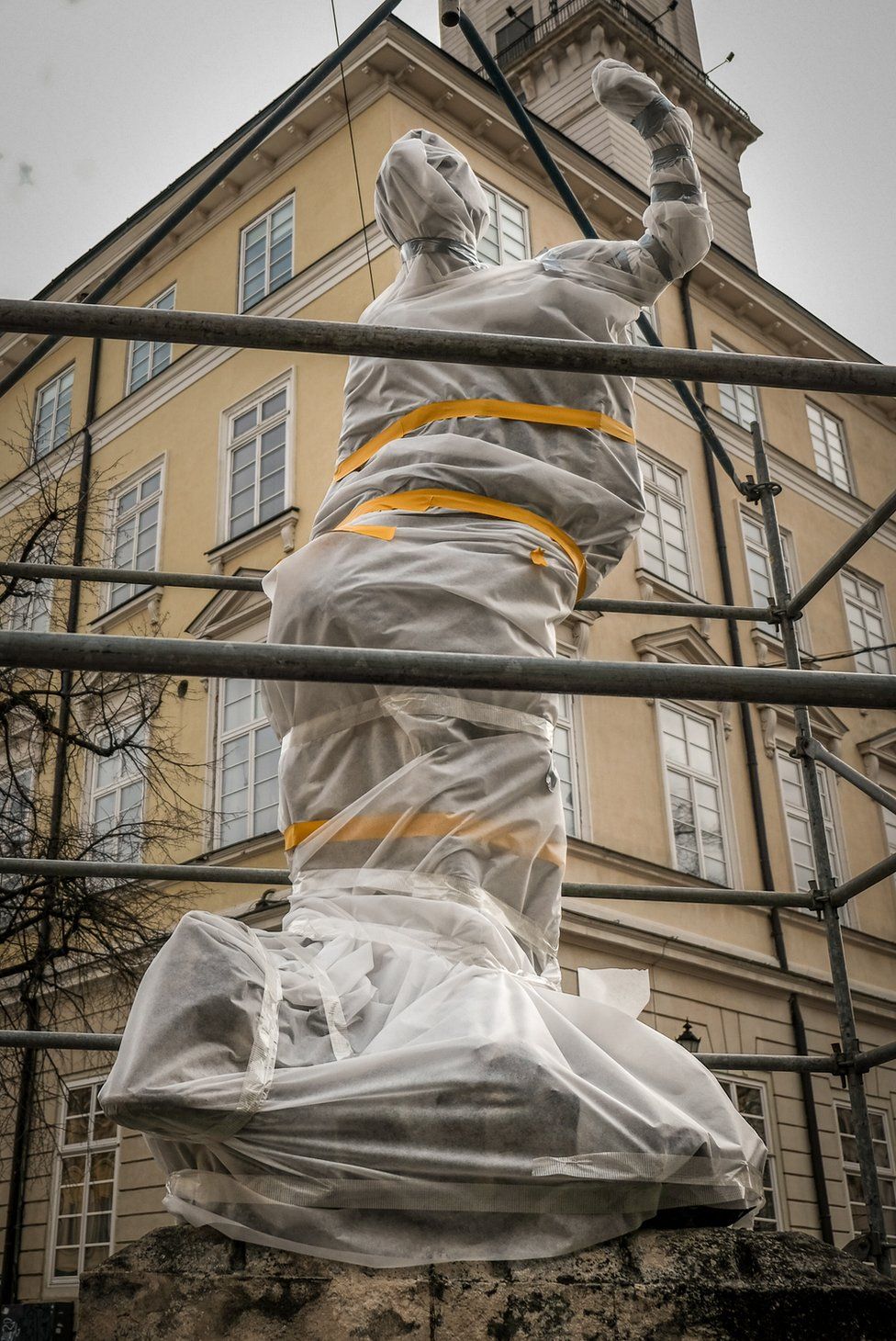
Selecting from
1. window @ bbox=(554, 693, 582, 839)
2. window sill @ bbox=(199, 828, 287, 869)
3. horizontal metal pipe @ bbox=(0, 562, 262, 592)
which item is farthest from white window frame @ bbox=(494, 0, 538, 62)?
horizontal metal pipe @ bbox=(0, 562, 262, 592)

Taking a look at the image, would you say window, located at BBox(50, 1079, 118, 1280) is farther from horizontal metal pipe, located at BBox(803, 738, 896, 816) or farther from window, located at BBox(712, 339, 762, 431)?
window, located at BBox(712, 339, 762, 431)

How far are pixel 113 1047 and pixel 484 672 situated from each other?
199 cm

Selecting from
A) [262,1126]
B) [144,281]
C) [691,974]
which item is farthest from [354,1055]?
[144,281]

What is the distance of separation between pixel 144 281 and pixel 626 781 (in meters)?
9.36

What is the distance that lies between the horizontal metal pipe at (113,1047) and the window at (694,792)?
11319 mm

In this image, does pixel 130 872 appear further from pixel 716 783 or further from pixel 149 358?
pixel 149 358

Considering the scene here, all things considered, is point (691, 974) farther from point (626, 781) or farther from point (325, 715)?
point (325, 715)

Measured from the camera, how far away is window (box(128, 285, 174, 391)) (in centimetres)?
1848

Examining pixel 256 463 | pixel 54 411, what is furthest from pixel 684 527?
pixel 54 411

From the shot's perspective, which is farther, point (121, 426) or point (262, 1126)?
point (121, 426)

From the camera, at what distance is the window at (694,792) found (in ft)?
50.7

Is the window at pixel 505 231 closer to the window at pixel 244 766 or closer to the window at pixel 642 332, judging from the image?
the window at pixel 642 332

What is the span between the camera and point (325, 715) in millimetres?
2559

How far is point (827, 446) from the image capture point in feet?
69.7
